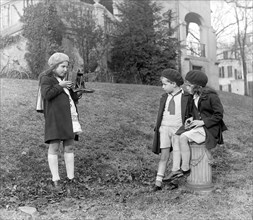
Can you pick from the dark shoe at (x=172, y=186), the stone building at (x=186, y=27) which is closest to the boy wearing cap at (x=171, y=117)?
the dark shoe at (x=172, y=186)

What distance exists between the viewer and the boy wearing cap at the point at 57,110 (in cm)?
381

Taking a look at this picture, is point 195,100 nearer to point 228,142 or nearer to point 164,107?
point 164,107

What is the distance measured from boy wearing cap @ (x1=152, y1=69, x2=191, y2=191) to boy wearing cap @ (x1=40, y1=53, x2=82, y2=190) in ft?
3.65

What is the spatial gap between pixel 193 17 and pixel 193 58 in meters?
3.33

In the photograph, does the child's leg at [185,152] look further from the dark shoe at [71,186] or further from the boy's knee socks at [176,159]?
the dark shoe at [71,186]

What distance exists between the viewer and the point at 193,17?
20906mm

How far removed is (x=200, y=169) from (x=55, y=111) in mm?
1970

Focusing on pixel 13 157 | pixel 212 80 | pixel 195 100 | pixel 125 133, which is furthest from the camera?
pixel 212 80

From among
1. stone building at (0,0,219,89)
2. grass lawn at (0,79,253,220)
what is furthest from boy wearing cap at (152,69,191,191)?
stone building at (0,0,219,89)

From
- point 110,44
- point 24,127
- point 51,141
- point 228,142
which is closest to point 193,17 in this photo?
point 110,44

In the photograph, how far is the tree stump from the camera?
414 cm

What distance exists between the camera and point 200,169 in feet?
13.7

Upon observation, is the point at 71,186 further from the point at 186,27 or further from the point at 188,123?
the point at 186,27

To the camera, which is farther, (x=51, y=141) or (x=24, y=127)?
(x=24, y=127)
